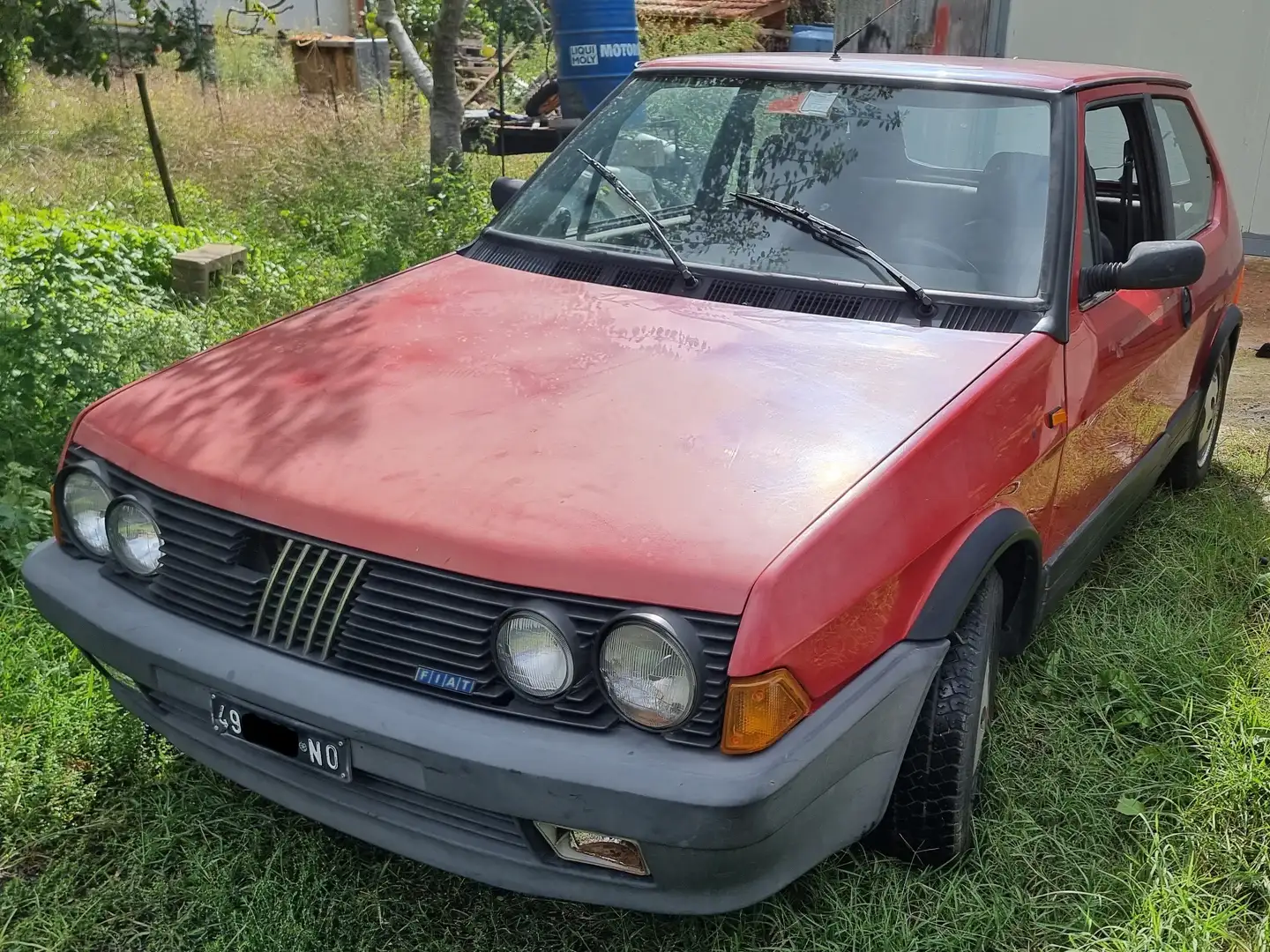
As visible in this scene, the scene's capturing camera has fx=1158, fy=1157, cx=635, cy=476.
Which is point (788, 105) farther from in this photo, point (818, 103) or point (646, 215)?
point (646, 215)

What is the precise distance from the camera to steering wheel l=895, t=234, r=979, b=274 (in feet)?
9.64

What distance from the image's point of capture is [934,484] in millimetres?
2299

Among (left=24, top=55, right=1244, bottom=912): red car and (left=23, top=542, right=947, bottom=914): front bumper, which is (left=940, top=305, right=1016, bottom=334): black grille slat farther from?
(left=23, top=542, right=947, bottom=914): front bumper

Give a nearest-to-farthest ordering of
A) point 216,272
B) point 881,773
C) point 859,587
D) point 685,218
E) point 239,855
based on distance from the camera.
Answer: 1. point 859,587
2. point 881,773
3. point 239,855
4. point 685,218
5. point 216,272

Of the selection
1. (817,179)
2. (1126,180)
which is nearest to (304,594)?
(817,179)

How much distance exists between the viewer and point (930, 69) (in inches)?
131

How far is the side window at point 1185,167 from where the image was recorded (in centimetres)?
396

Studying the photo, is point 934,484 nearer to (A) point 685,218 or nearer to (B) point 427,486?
(B) point 427,486

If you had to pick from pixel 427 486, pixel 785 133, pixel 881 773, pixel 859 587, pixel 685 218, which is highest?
pixel 785 133

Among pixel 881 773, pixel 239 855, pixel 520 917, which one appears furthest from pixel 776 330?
pixel 239 855

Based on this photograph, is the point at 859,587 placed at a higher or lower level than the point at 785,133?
lower

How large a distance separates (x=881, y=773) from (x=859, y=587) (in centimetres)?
40

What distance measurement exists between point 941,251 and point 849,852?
1.50 meters

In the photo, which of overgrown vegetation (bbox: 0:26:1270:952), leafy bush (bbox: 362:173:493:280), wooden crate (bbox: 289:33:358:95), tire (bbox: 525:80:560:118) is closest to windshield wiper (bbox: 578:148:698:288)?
overgrown vegetation (bbox: 0:26:1270:952)
